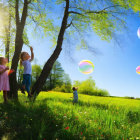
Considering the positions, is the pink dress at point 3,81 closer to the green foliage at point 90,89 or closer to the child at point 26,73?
the child at point 26,73

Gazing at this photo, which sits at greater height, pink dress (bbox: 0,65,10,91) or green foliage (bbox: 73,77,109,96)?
pink dress (bbox: 0,65,10,91)

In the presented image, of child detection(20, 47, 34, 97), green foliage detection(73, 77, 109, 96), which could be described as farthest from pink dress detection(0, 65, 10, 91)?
green foliage detection(73, 77, 109, 96)

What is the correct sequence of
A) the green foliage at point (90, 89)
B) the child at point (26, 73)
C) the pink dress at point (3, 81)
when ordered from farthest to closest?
1. the green foliage at point (90, 89)
2. the child at point (26, 73)
3. the pink dress at point (3, 81)

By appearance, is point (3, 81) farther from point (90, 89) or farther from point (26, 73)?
point (90, 89)

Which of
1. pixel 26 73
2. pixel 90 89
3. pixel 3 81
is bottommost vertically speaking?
pixel 90 89

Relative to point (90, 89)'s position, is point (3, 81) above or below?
above

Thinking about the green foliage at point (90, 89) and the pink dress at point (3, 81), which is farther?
the green foliage at point (90, 89)

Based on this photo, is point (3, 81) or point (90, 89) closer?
point (3, 81)

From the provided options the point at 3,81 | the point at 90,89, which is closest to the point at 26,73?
the point at 3,81

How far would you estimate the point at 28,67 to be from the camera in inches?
220

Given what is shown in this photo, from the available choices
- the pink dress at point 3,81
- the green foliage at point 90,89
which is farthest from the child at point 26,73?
the green foliage at point 90,89

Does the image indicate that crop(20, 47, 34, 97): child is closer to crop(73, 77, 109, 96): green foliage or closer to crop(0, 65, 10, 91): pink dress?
crop(0, 65, 10, 91): pink dress

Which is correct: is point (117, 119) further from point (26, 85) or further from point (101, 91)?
point (101, 91)

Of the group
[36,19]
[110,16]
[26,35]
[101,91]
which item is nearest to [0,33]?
[26,35]
